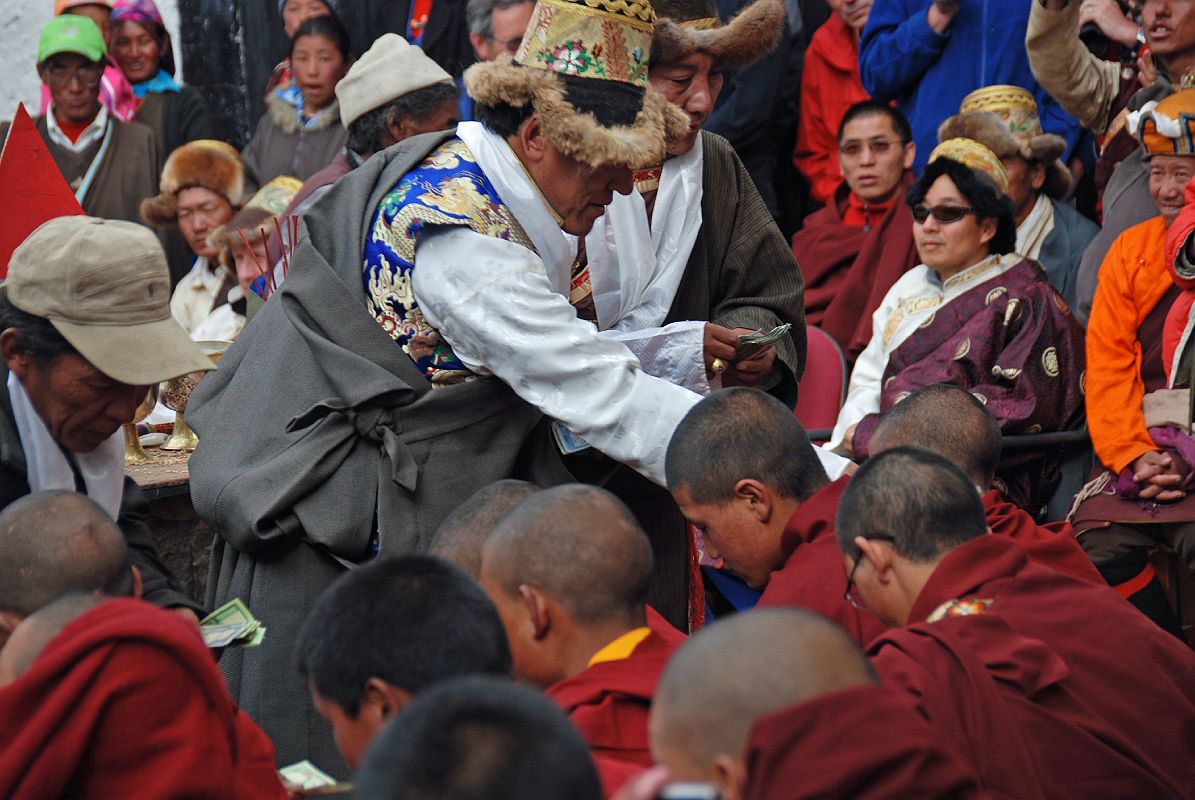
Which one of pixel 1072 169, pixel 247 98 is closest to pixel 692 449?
pixel 1072 169

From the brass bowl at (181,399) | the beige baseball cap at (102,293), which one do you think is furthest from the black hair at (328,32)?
the beige baseball cap at (102,293)

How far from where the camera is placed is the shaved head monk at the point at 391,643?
2.18 meters

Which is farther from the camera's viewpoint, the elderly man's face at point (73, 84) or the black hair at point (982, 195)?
the elderly man's face at point (73, 84)

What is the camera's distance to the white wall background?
9.01 metres

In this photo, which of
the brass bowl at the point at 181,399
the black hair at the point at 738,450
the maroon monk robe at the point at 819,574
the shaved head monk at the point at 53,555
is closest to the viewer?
the shaved head monk at the point at 53,555

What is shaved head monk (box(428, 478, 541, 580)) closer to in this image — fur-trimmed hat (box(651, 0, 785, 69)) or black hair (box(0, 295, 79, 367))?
black hair (box(0, 295, 79, 367))

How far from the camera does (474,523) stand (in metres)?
3.01

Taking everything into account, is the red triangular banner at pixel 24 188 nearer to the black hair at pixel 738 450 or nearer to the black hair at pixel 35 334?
the black hair at pixel 35 334

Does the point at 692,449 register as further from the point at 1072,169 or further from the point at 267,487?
the point at 1072,169

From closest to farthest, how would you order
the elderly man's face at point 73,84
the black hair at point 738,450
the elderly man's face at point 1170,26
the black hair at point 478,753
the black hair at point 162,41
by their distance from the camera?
1. the black hair at point 478,753
2. the black hair at point 738,450
3. the elderly man's face at point 1170,26
4. the elderly man's face at point 73,84
5. the black hair at point 162,41

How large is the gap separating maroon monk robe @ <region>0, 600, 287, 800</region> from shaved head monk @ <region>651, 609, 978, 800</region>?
0.78 m

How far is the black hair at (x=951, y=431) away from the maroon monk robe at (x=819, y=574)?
602mm

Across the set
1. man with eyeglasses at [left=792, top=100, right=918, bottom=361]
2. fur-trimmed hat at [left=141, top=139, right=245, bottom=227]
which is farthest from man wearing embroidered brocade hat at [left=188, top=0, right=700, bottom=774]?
fur-trimmed hat at [left=141, top=139, right=245, bottom=227]

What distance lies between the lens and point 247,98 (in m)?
9.22
